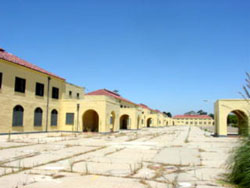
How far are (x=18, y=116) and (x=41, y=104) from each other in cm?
351

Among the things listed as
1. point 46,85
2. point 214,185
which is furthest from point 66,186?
point 46,85

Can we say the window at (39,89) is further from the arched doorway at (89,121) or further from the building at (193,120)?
the building at (193,120)

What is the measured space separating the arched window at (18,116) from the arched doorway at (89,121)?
8073 mm

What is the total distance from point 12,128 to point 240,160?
20.7 m

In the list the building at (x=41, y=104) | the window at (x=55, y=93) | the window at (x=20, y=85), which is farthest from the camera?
the window at (x=55, y=93)

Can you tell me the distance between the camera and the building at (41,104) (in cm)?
2128

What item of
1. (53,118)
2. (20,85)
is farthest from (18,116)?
(53,118)

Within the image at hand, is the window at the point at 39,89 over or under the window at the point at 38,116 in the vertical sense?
over

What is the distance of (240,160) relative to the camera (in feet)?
17.0

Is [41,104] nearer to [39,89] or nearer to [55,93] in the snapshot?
[39,89]

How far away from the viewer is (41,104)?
1011 inches

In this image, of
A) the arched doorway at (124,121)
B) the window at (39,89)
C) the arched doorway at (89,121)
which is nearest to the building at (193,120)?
the arched doorway at (124,121)

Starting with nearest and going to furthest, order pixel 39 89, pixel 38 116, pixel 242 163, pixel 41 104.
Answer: pixel 242 163, pixel 38 116, pixel 39 89, pixel 41 104

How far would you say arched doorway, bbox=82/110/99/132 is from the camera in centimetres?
3005
